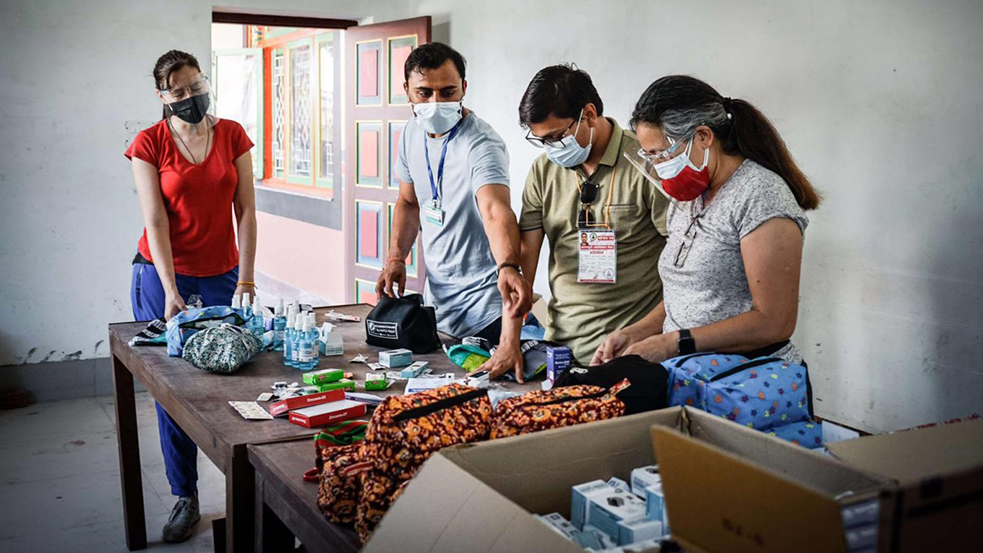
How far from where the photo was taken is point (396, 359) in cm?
259

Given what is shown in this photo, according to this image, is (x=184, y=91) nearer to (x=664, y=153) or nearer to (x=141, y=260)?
(x=141, y=260)

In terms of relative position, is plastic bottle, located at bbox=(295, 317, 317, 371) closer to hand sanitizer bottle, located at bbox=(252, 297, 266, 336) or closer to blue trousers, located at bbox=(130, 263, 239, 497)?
hand sanitizer bottle, located at bbox=(252, 297, 266, 336)

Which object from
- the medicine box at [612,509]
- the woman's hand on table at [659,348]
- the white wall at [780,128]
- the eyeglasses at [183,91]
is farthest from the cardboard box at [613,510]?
the eyeglasses at [183,91]

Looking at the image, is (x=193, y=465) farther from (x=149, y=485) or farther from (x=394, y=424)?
(x=394, y=424)

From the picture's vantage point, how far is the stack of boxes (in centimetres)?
119

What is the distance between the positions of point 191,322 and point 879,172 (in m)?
2.36

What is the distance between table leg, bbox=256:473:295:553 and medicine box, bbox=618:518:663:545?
2.96 feet

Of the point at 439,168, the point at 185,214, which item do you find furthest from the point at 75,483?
the point at 439,168

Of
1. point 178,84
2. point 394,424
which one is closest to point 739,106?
point 394,424

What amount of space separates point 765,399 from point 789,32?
2.22 metres

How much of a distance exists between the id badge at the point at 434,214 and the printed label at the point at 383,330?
0.54 metres

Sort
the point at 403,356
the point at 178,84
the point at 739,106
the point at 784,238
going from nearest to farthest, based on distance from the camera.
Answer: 1. the point at 784,238
2. the point at 739,106
3. the point at 403,356
4. the point at 178,84

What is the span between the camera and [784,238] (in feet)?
6.22

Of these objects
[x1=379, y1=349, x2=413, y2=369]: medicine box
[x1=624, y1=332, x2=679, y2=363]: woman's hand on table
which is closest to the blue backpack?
[x1=624, y1=332, x2=679, y2=363]: woman's hand on table
